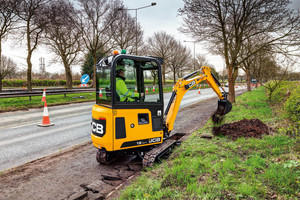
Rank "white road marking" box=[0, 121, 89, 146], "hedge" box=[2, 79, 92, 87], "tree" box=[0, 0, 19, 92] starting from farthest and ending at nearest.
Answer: "hedge" box=[2, 79, 92, 87] → "tree" box=[0, 0, 19, 92] → "white road marking" box=[0, 121, 89, 146]

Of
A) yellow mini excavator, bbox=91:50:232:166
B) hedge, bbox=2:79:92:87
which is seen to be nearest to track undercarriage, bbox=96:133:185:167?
yellow mini excavator, bbox=91:50:232:166

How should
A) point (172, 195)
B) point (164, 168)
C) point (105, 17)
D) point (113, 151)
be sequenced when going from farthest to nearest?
point (105, 17) < point (113, 151) < point (164, 168) < point (172, 195)

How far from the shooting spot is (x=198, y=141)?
527cm

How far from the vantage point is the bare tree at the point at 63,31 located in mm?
16797

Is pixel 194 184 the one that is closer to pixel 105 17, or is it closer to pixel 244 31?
pixel 244 31

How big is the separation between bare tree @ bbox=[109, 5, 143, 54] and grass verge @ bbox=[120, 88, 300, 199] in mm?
21546

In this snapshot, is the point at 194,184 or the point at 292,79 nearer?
the point at 194,184

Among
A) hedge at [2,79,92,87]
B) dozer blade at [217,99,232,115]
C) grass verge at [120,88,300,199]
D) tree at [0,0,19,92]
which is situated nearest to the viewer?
grass verge at [120,88,300,199]

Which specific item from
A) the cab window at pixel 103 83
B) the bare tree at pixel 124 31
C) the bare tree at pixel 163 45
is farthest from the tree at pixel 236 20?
the bare tree at pixel 163 45

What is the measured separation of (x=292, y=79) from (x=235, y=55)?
10.6 feet

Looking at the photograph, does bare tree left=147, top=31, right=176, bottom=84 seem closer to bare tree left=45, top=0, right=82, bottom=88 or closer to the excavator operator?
bare tree left=45, top=0, right=82, bottom=88

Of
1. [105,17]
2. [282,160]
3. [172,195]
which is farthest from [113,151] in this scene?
[105,17]

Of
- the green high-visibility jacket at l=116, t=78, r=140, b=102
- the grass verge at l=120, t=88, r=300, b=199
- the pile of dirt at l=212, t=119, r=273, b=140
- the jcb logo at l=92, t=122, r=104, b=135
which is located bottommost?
the grass verge at l=120, t=88, r=300, b=199

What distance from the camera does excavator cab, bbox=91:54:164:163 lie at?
3.82 metres
